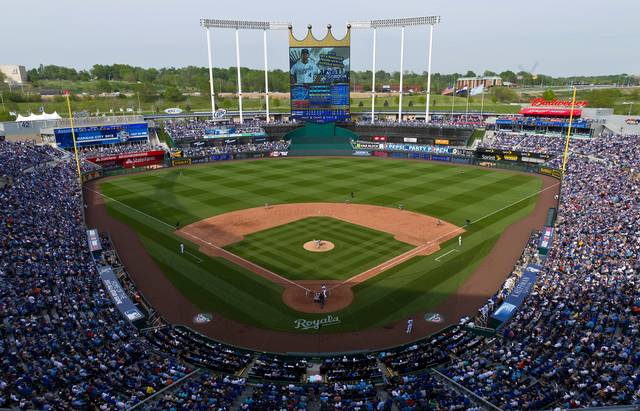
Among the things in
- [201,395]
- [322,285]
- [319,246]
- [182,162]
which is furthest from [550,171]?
[201,395]

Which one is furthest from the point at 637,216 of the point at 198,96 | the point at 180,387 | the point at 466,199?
the point at 198,96

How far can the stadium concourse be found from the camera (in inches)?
626

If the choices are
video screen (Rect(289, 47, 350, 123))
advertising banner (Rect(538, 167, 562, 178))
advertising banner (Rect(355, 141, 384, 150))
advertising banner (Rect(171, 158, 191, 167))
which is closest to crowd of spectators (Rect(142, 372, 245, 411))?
advertising banner (Rect(538, 167, 562, 178))

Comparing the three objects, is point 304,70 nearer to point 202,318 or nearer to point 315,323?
point 202,318

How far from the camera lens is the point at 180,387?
57.0 feet

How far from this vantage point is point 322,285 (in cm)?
2875

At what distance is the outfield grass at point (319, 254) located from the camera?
3100 centimetres

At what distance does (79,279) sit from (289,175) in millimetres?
40287

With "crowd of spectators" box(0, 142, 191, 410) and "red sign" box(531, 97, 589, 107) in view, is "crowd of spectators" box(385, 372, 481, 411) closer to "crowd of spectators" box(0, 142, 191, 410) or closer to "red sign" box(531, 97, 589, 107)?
"crowd of spectators" box(0, 142, 191, 410)

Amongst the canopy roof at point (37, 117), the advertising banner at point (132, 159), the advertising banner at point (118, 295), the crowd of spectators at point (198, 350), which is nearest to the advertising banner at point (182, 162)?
the advertising banner at point (132, 159)

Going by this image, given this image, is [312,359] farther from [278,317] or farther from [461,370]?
[461,370]

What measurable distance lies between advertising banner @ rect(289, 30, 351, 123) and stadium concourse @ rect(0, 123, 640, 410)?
185ft

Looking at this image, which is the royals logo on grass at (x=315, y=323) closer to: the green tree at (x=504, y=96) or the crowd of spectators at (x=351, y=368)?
the crowd of spectators at (x=351, y=368)

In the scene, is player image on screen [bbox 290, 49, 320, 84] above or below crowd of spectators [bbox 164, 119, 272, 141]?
above
